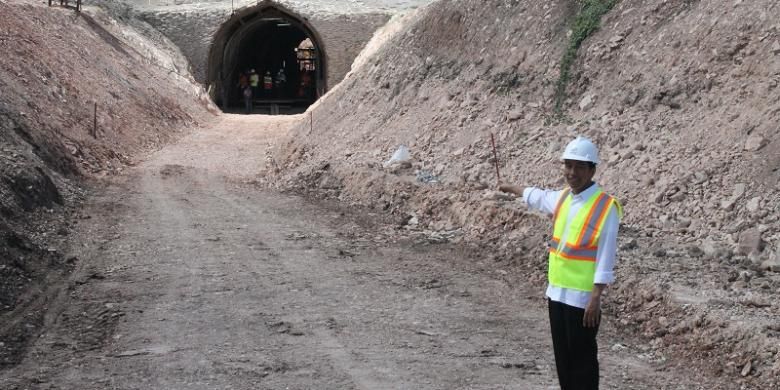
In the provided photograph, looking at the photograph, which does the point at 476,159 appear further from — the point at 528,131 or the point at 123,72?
the point at 123,72

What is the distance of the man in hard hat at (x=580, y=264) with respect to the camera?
195 inches

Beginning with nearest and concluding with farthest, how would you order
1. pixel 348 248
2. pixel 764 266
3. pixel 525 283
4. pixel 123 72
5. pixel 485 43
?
pixel 764 266 → pixel 525 283 → pixel 348 248 → pixel 485 43 → pixel 123 72

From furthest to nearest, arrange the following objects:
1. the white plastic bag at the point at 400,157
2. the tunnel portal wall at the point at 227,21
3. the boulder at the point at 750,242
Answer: the tunnel portal wall at the point at 227,21
the white plastic bag at the point at 400,157
the boulder at the point at 750,242

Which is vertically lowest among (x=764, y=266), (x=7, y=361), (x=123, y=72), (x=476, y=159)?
(x=7, y=361)

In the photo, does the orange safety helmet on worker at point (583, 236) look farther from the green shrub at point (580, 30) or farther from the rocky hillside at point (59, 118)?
the green shrub at point (580, 30)

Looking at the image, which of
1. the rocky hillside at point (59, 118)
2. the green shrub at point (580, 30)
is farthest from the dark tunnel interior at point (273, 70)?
the green shrub at point (580, 30)

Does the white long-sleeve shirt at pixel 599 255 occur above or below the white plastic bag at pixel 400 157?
below

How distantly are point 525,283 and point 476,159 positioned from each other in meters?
4.48

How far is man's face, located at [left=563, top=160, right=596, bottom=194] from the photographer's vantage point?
16.5 feet

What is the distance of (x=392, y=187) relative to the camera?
13.5m

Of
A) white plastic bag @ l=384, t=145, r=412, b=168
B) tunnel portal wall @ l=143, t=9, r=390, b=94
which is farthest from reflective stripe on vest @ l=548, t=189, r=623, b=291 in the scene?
tunnel portal wall @ l=143, t=9, r=390, b=94

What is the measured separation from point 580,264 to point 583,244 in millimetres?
116

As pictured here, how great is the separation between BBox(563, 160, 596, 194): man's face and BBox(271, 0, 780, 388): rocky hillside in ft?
7.80

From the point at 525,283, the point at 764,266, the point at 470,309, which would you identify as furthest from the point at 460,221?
the point at 764,266
